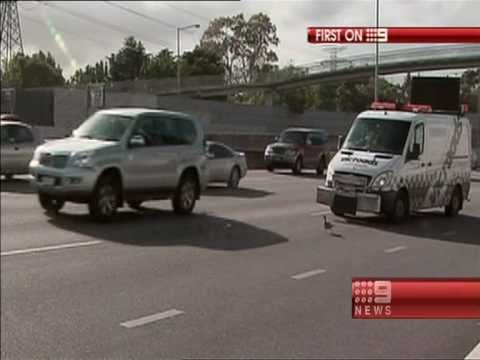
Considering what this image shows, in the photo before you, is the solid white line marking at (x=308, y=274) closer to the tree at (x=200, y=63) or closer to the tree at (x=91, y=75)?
the tree at (x=200, y=63)

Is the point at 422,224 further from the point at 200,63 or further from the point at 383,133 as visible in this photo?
the point at 200,63

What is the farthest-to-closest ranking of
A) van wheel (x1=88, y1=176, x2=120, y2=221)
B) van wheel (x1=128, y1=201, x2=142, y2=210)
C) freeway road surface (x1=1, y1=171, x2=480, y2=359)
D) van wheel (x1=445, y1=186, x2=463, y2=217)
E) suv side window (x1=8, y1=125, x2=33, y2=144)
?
van wheel (x1=445, y1=186, x2=463, y2=217), freeway road surface (x1=1, y1=171, x2=480, y2=359), van wheel (x1=128, y1=201, x2=142, y2=210), van wheel (x1=88, y1=176, x2=120, y2=221), suv side window (x1=8, y1=125, x2=33, y2=144)

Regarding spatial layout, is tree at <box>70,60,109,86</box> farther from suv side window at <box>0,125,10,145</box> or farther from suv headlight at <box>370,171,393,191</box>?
suv headlight at <box>370,171,393,191</box>

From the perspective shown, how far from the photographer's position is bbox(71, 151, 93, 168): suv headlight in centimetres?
151

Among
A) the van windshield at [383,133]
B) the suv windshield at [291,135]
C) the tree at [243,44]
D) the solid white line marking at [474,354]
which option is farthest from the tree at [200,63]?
the solid white line marking at [474,354]

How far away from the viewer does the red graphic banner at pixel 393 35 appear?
1.86m

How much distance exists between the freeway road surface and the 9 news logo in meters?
0.78

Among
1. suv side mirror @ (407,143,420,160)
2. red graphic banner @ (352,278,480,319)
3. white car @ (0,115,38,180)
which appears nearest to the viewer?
white car @ (0,115,38,180)

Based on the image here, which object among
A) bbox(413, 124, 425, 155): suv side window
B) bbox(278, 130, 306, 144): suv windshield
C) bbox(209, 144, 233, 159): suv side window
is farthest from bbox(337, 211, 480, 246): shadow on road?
bbox(278, 130, 306, 144): suv windshield

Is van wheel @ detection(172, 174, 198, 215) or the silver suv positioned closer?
the silver suv

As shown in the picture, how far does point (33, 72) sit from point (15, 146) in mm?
135

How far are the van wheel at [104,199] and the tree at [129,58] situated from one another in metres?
0.37

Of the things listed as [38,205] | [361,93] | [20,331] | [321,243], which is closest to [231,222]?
[321,243]

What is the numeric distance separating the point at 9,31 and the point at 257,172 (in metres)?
22.0
